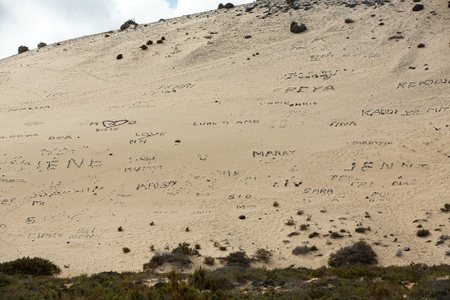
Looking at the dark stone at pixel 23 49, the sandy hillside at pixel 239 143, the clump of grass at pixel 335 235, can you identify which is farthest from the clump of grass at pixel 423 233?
the dark stone at pixel 23 49

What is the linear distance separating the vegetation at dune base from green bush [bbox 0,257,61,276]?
0.67 meters

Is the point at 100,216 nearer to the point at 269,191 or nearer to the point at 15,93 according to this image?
the point at 269,191

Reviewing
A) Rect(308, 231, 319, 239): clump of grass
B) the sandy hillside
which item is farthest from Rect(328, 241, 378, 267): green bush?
Rect(308, 231, 319, 239): clump of grass

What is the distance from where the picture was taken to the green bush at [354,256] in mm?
11883

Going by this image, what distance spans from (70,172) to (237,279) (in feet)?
49.3

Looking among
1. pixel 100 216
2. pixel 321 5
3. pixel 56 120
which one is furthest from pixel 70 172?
pixel 321 5

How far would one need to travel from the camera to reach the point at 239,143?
23797mm

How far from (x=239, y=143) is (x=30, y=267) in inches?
566

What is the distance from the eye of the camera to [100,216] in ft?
57.2

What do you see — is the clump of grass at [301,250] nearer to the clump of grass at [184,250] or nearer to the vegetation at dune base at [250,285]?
the vegetation at dune base at [250,285]

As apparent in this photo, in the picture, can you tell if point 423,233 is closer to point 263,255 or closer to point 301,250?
point 301,250

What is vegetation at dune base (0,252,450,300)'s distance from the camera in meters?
8.16

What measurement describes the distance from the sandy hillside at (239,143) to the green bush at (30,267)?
0.72 meters

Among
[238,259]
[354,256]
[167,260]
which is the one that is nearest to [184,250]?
[167,260]
